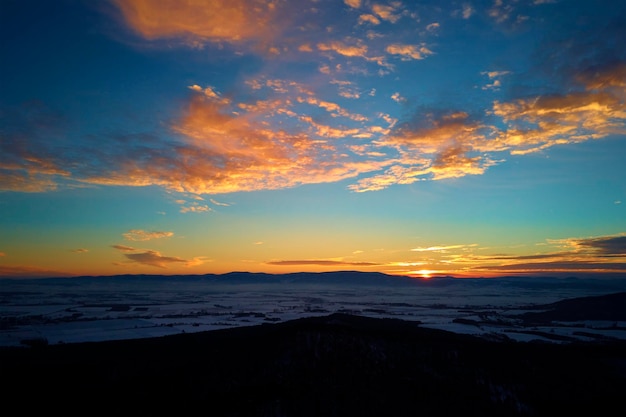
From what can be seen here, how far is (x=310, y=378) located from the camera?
24.9 meters

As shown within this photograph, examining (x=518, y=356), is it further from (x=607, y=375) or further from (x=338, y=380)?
(x=338, y=380)

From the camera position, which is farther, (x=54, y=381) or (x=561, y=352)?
(x=561, y=352)

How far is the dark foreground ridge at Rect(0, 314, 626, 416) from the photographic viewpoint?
2202cm

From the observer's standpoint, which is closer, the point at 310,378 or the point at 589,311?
the point at 310,378

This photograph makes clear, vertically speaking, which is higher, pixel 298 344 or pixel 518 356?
pixel 298 344

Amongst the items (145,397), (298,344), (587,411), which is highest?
(298,344)

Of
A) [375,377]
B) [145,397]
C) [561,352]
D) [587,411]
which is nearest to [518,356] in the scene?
[561,352]

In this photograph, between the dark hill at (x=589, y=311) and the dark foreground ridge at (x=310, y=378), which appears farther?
the dark hill at (x=589, y=311)

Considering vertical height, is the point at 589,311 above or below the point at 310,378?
below

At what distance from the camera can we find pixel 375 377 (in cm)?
2573

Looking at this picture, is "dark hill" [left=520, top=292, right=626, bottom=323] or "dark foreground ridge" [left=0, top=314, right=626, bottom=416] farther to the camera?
"dark hill" [left=520, top=292, right=626, bottom=323]

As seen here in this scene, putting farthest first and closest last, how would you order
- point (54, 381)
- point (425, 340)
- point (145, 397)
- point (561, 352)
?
point (561, 352)
point (425, 340)
point (54, 381)
point (145, 397)

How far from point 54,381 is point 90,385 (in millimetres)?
2364

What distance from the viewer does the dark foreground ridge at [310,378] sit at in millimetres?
22016
